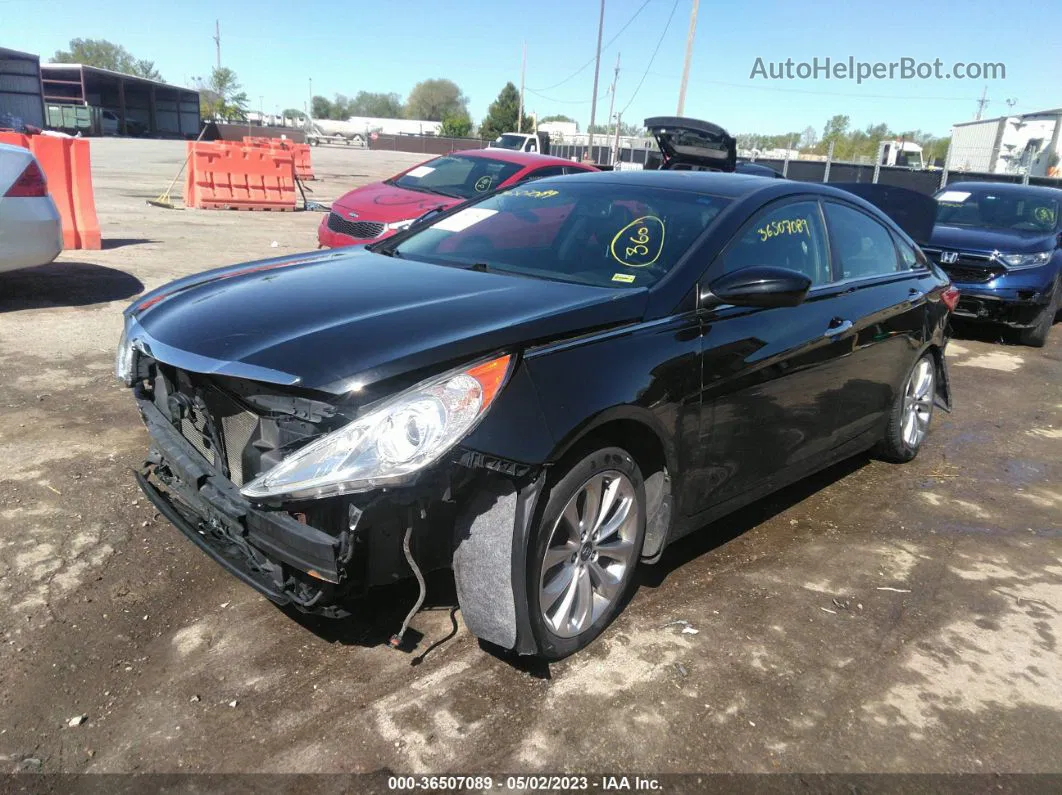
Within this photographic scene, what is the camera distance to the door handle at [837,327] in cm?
386

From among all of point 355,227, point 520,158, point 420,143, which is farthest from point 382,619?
point 420,143

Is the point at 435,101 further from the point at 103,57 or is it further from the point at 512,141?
the point at 512,141

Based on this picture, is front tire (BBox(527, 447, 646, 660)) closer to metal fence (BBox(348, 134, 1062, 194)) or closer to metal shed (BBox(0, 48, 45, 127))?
metal fence (BBox(348, 134, 1062, 194))

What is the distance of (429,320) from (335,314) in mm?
330

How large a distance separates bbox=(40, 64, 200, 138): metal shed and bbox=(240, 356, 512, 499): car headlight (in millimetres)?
58990

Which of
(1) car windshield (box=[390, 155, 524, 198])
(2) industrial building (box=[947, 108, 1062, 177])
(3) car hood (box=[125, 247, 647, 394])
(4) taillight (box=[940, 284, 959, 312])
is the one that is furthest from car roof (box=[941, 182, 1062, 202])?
(2) industrial building (box=[947, 108, 1062, 177])

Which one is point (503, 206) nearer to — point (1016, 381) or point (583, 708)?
point (583, 708)

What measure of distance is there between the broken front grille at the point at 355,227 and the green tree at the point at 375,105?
483 feet

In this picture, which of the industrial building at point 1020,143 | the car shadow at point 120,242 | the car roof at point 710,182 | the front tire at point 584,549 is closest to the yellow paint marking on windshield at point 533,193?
the car roof at point 710,182

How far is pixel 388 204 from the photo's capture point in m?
9.08

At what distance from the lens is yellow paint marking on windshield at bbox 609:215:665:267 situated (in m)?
3.37

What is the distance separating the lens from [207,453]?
9.21 ft

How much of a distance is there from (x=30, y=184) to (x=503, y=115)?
8803cm

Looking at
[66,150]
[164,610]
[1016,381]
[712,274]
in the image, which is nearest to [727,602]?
[712,274]
